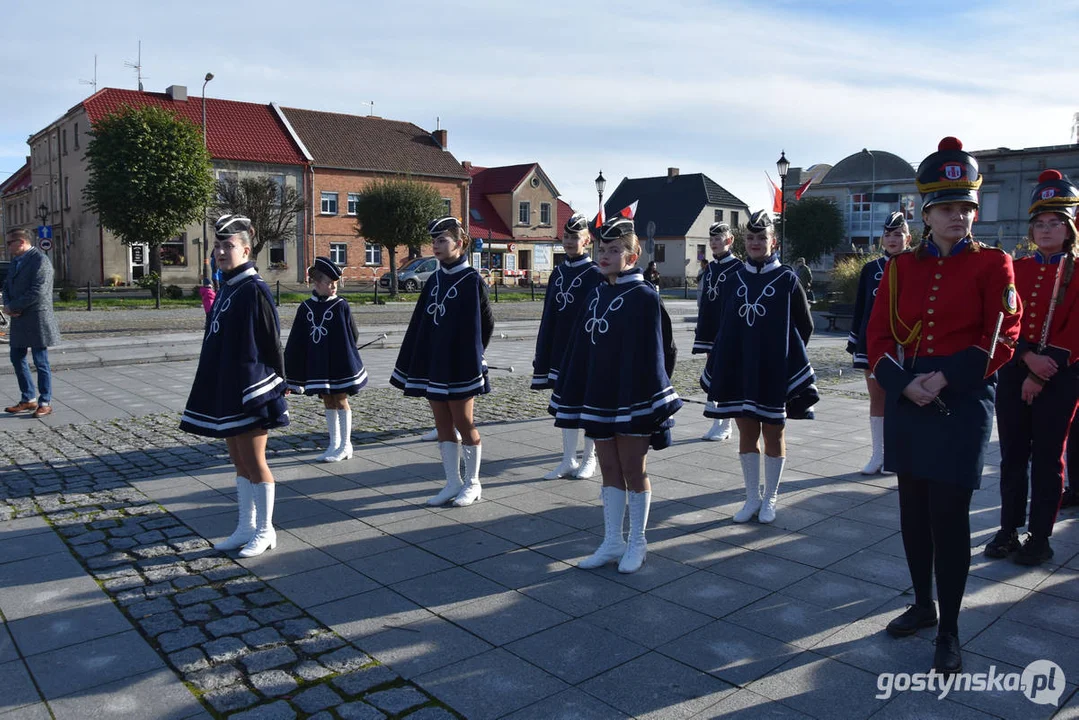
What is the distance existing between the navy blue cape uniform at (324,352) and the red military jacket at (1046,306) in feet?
17.5

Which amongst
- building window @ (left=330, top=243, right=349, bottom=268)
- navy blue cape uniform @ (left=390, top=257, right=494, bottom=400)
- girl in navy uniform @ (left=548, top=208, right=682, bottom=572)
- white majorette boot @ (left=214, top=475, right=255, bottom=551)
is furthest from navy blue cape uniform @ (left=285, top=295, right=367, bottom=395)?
building window @ (left=330, top=243, right=349, bottom=268)

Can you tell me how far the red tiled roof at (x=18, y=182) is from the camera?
64.9m

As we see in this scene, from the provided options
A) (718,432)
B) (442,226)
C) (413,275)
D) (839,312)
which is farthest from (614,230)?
(413,275)

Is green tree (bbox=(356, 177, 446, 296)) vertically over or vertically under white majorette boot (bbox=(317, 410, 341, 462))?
over

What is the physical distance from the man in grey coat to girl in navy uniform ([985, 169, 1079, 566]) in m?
9.72

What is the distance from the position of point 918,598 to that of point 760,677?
39.4 inches

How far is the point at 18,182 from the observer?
6744 centimetres

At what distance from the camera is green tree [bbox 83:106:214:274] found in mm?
35062

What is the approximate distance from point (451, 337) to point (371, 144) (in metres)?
Result: 50.4

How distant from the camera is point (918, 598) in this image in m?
4.14

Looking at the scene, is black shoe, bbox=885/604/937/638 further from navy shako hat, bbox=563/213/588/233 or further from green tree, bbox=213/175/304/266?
green tree, bbox=213/175/304/266

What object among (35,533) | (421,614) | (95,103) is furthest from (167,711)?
(95,103)

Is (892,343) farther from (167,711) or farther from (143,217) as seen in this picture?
(143,217)

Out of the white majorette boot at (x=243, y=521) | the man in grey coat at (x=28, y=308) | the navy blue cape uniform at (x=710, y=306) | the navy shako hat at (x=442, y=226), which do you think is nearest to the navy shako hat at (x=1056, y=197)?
the navy blue cape uniform at (x=710, y=306)
